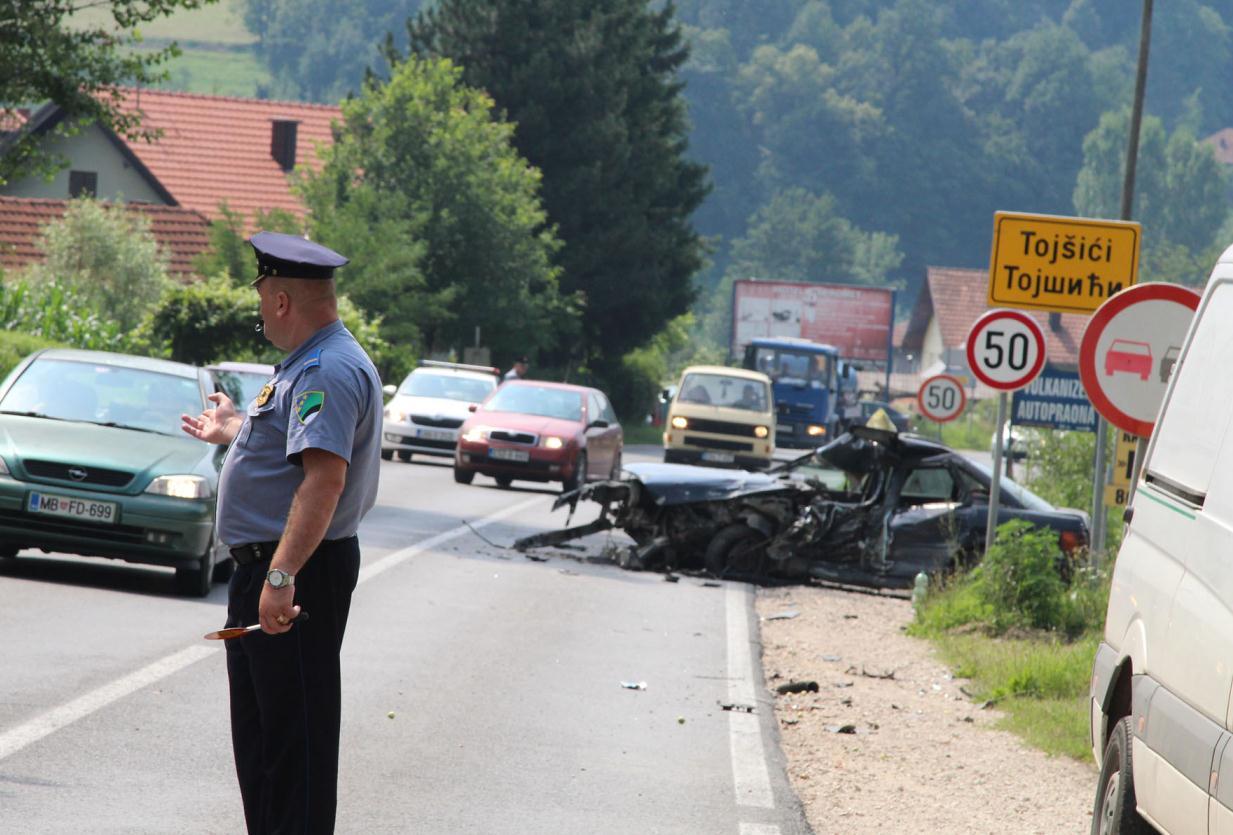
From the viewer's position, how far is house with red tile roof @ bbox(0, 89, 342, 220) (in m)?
54.0

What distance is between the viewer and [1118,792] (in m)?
5.96

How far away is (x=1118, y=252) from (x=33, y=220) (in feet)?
111

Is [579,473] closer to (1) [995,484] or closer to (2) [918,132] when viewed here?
(1) [995,484]

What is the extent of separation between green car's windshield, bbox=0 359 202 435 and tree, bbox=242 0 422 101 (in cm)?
12414

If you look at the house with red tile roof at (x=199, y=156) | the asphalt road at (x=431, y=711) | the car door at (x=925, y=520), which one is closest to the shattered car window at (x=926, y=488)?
the car door at (x=925, y=520)

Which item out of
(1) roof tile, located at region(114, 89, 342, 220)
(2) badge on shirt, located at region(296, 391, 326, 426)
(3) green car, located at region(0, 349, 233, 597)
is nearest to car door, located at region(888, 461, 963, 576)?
(3) green car, located at region(0, 349, 233, 597)

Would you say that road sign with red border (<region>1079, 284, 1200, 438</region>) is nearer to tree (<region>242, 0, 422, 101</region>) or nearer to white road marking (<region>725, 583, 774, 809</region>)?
white road marking (<region>725, 583, 774, 809</region>)

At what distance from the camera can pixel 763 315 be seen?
74.1m

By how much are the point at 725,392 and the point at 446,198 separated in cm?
1145

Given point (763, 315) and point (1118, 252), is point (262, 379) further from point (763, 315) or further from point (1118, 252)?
point (763, 315)

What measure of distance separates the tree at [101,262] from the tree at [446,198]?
6831 mm

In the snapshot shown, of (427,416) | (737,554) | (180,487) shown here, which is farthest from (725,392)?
(180,487)

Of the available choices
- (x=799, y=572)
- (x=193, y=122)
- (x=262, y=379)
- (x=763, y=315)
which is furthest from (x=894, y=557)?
(x=763, y=315)

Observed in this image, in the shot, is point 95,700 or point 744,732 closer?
point 95,700
